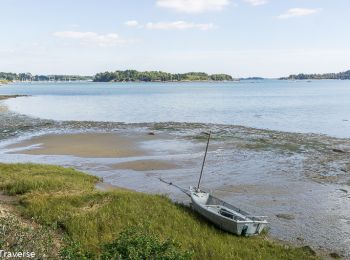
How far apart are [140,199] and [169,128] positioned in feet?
120

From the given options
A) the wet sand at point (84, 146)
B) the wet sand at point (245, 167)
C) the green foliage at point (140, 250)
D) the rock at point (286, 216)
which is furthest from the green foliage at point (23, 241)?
the wet sand at point (84, 146)

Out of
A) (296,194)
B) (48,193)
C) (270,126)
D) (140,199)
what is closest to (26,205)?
(48,193)

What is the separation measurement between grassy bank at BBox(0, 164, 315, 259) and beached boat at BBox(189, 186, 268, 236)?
12.5 inches

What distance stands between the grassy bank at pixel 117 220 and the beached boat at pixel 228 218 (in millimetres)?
317

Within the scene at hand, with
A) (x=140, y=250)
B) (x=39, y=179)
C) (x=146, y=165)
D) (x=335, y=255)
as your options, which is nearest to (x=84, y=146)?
(x=146, y=165)

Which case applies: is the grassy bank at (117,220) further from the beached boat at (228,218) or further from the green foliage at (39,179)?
the beached boat at (228,218)

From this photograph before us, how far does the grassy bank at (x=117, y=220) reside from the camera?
47.6 feet

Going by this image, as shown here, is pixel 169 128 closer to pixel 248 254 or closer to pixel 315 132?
pixel 315 132

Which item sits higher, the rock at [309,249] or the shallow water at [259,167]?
the rock at [309,249]

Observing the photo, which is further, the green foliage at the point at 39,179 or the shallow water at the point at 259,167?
the green foliage at the point at 39,179

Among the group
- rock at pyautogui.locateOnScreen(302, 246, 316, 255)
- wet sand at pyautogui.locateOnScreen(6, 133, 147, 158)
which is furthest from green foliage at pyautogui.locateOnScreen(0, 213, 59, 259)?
wet sand at pyautogui.locateOnScreen(6, 133, 147, 158)

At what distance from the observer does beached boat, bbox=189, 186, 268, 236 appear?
16.3 metres

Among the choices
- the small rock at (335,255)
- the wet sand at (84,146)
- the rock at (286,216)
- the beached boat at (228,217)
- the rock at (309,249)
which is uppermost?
the beached boat at (228,217)

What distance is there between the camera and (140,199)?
19.8 m
